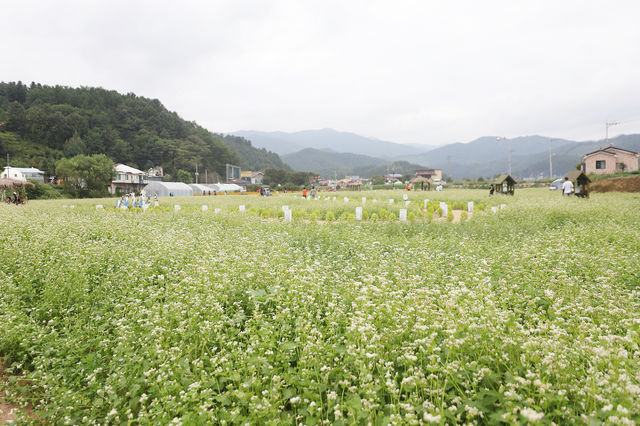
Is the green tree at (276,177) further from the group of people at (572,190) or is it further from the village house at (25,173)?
the group of people at (572,190)

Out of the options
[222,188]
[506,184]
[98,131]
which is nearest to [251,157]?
[222,188]

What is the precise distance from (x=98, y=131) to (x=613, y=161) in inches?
4631

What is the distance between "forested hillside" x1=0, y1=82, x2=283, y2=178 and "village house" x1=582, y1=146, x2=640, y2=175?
3854 inches

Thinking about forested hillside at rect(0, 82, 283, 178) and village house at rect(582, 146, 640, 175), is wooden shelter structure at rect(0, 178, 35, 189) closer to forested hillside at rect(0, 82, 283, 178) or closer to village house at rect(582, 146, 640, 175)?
forested hillside at rect(0, 82, 283, 178)

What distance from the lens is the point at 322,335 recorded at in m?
3.82

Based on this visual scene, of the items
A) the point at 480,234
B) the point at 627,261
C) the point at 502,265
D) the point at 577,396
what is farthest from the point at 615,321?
the point at 480,234

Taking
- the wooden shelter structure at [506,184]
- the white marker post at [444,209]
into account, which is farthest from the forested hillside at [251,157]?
the white marker post at [444,209]

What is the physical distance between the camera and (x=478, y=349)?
353 cm

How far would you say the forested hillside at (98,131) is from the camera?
7931cm

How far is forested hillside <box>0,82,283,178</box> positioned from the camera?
79312 mm

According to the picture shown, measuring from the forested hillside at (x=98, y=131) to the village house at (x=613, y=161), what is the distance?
3854 inches

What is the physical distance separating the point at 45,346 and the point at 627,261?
10.5 metres

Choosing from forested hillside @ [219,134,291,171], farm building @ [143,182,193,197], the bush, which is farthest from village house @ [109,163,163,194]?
forested hillside @ [219,134,291,171]

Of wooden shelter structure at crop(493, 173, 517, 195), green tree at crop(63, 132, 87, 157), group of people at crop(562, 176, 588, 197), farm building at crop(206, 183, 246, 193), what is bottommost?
group of people at crop(562, 176, 588, 197)
